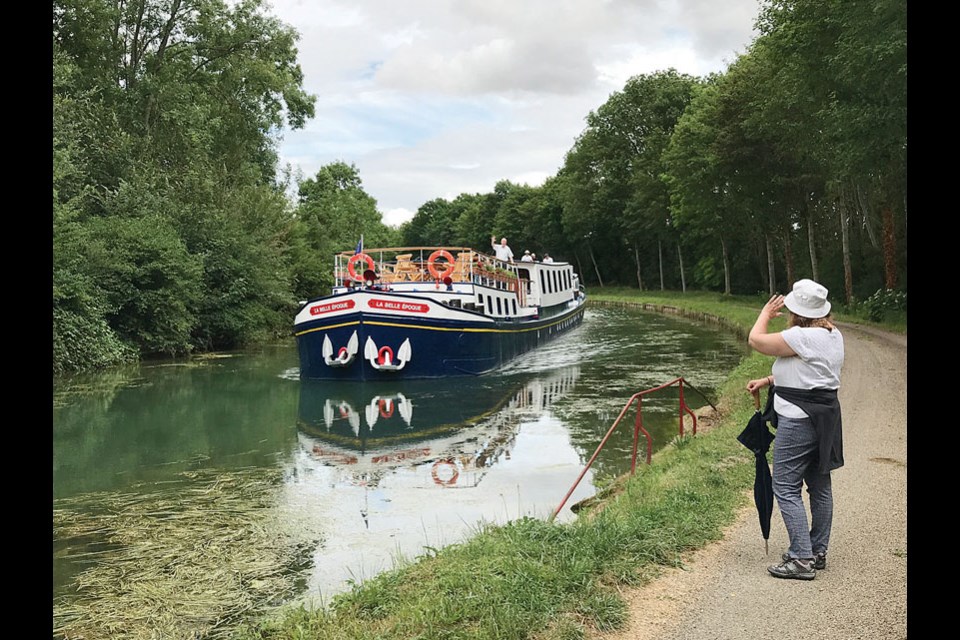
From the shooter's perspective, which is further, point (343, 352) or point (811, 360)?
point (343, 352)

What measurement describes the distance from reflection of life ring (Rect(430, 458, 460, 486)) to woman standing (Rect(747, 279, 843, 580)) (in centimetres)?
640

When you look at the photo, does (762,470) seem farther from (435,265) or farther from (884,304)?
(884,304)

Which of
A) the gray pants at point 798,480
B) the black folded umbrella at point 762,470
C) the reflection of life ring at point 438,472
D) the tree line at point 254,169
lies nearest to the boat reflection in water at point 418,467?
the reflection of life ring at point 438,472

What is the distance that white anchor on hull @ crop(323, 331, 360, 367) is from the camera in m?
21.2

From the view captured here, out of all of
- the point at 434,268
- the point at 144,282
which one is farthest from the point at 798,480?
the point at 144,282

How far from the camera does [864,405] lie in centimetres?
1236

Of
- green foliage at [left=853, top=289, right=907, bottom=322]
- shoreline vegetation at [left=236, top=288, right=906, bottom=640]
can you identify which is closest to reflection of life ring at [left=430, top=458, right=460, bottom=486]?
shoreline vegetation at [left=236, top=288, right=906, bottom=640]

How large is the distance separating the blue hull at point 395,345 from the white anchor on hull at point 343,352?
0.03 meters

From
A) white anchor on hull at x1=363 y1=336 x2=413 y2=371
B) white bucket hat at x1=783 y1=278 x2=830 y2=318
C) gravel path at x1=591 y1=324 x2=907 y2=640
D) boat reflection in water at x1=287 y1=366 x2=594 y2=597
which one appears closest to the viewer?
gravel path at x1=591 y1=324 x2=907 y2=640

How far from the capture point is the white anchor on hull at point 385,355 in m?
21.2

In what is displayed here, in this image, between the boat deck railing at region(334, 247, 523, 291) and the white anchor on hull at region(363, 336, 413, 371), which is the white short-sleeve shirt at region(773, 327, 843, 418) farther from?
the boat deck railing at region(334, 247, 523, 291)

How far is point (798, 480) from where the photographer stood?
5.32 meters

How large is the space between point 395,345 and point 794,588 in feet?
55.0
